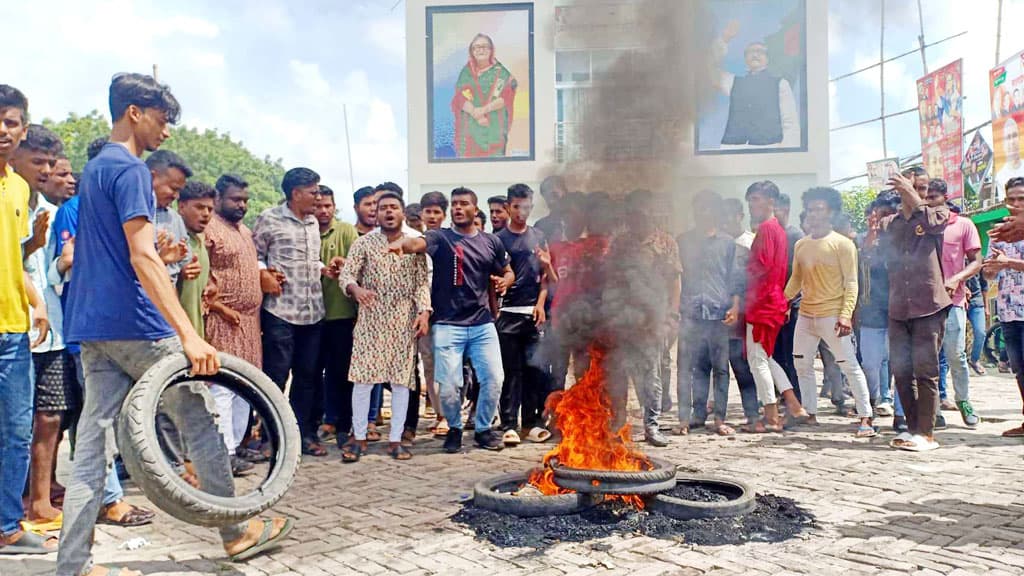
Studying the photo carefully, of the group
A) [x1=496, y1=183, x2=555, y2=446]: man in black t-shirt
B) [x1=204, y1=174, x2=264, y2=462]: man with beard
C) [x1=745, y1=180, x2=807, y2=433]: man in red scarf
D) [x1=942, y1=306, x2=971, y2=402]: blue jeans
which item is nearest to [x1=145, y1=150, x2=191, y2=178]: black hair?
[x1=204, y1=174, x2=264, y2=462]: man with beard

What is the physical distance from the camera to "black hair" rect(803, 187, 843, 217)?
307 inches

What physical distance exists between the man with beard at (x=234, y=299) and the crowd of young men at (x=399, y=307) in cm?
2

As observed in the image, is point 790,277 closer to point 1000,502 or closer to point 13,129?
point 1000,502

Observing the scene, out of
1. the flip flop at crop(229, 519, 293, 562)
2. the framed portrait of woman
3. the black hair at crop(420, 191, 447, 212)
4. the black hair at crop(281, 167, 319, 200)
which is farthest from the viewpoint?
the framed portrait of woman

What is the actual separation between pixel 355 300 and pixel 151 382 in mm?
3569

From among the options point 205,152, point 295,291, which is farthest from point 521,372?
point 205,152

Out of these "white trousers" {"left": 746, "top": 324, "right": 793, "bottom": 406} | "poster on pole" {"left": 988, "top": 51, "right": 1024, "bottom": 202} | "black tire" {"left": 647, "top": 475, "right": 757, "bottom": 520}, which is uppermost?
"poster on pole" {"left": 988, "top": 51, "right": 1024, "bottom": 202}

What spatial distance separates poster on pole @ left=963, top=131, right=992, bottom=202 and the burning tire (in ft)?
68.3

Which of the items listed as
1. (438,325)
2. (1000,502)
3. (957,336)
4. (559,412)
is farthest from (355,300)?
(957,336)

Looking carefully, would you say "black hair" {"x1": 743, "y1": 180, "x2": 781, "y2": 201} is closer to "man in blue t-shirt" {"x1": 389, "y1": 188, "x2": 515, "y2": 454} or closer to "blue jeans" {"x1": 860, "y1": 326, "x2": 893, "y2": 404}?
"blue jeans" {"x1": 860, "y1": 326, "x2": 893, "y2": 404}

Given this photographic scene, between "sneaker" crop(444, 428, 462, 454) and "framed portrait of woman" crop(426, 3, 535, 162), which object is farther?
"framed portrait of woman" crop(426, 3, 535, 162)

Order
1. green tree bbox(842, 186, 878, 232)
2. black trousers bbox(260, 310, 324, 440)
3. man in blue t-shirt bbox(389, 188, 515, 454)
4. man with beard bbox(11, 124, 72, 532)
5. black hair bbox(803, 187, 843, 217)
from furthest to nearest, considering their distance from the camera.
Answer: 1. green tree bbox(842, 186, 878, 232)
2. black hair bbox(803, 187, 843, 217)
3. man in blue t-shirt bbox(389, 188, 515, 454)
4. black trousers bbox(260, 310, 324, 440)
5. man with beard bbox(11, 124, 72, 532)

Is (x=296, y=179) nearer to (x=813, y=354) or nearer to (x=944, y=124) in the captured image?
(x=813, y=354)

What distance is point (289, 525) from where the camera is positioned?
14.2 ft
